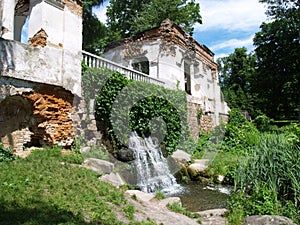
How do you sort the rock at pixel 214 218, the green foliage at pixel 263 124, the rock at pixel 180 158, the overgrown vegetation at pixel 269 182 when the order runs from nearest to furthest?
1. the rock at pixel 214 218
2. the overgrown vegetation at pixel 269 182
3. the rock at pixel 180 158
4. the green foliage at pixel 263 124

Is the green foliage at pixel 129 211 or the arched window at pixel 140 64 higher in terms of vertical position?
the arched window at pixel 140 64

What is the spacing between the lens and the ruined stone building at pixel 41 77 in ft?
20.9

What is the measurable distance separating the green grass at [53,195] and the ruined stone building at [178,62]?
716 cm

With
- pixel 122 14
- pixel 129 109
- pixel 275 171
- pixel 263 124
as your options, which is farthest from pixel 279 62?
pixel 275 171

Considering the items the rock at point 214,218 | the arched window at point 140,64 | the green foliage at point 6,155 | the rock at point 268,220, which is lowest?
the rock at point 214,218

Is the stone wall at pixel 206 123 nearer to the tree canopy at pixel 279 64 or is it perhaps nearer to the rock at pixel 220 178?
the rock at pixel 220 178

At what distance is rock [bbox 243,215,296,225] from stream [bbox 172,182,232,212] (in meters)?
1.68

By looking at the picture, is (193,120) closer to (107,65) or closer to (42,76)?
(107,65)

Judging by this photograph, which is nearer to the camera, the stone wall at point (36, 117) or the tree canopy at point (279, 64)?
the stone wall at point (36, 117)

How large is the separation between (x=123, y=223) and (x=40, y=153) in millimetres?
3462

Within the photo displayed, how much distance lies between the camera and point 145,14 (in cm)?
1906

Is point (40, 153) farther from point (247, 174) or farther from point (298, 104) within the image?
point (298, 104)

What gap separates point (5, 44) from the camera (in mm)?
Answer: 6070

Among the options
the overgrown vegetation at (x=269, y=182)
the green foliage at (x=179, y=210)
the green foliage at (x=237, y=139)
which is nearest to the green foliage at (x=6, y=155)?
the green foliage at (x=179, y=210)
